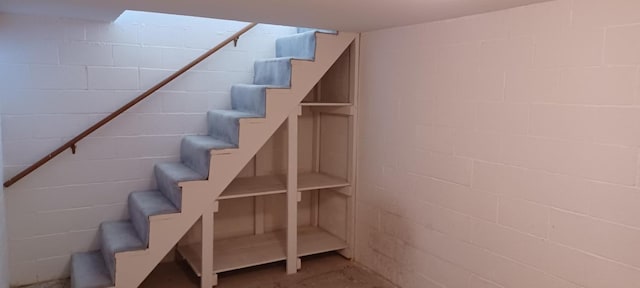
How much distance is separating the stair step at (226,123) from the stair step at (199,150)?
43 millimetres

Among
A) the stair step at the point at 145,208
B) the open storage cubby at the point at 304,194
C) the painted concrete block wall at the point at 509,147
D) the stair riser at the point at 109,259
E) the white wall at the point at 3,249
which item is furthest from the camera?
the open storage cubby at the point at 304,194

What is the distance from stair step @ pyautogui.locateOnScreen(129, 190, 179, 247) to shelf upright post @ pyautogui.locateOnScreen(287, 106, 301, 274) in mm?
870

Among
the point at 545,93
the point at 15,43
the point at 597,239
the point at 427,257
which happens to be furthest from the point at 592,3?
the point at 15,43

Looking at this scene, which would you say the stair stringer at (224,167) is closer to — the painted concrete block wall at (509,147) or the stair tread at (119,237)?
the stair tread at (119,237)

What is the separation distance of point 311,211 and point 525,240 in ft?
7.34

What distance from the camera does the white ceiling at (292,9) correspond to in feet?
8.13

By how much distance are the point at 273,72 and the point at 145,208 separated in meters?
1.33

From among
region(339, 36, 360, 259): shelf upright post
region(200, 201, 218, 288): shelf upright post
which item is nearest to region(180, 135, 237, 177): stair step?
region(200, 201, 218, 288): shelf upright post

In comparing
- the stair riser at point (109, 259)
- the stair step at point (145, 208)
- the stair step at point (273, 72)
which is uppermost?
the stair step at point (273, 72)

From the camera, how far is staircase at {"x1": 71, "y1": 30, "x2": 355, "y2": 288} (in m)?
3.03

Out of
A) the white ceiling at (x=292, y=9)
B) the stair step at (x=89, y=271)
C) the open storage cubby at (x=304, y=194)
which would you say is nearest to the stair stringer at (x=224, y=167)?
the stair step at (x=89, y=271)

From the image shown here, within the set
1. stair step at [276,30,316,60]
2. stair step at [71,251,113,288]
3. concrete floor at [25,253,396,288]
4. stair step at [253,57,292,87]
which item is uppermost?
stair step at [276,30,316,60]

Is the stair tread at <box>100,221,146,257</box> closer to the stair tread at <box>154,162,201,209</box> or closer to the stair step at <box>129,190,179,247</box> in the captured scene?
the stair step at <box>129,190,179,247</box>

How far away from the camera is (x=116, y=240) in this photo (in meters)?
3.13
